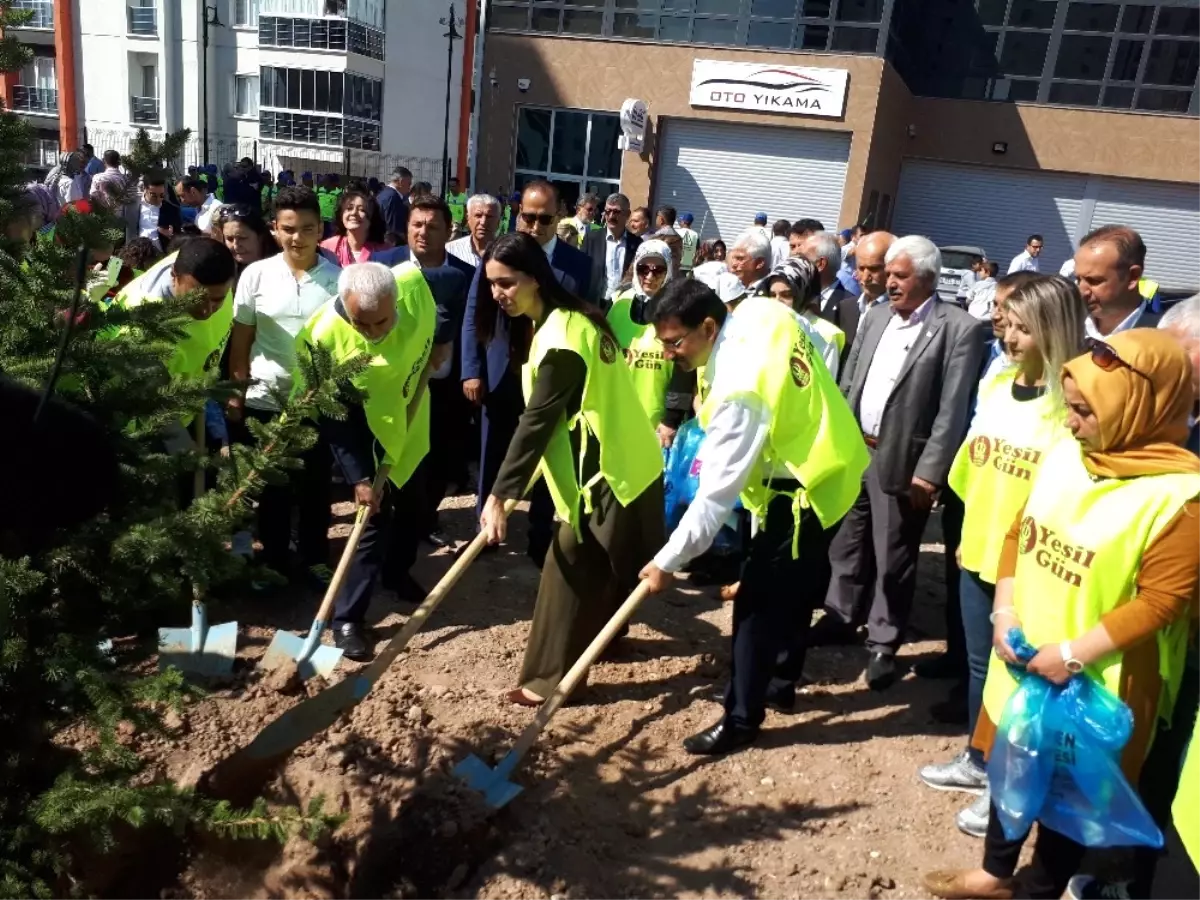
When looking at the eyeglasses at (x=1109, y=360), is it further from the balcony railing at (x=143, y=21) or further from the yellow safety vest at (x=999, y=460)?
the balcony railing at (x=143, y=21)

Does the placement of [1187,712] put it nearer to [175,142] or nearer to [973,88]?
[175,142]

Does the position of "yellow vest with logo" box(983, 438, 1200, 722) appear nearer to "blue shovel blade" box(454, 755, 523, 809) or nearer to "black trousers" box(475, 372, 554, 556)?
"blue shovel blade" box(454, 755, 523, 809)

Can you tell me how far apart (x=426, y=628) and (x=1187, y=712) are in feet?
9.95

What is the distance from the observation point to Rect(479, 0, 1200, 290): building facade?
2192 cm

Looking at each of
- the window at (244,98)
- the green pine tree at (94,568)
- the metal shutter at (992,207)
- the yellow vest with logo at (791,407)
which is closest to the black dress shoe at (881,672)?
the yellow vest with logo at (791,407)

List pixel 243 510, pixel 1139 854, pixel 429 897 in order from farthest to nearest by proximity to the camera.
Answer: pixel 429 897 < pixel 1139 854 < pixel 243 510

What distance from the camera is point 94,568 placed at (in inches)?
82.4

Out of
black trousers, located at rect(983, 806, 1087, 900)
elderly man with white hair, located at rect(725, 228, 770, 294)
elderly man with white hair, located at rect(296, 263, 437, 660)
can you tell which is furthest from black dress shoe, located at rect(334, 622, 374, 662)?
elderly man with white hair, located at rect(725, 228, 770, 294)

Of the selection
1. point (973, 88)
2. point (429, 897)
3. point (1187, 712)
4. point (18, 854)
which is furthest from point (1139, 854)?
point (973, 88)

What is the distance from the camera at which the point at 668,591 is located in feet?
16.6

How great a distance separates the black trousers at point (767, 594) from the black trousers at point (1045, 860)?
992 mm

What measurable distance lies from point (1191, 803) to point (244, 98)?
35713mm

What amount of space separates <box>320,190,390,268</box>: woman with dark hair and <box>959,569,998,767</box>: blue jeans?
3.73 m

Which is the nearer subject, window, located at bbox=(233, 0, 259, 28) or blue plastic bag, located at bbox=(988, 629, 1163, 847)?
blue plastic bag, located at bbox=(988, 629, 1163, 847)
